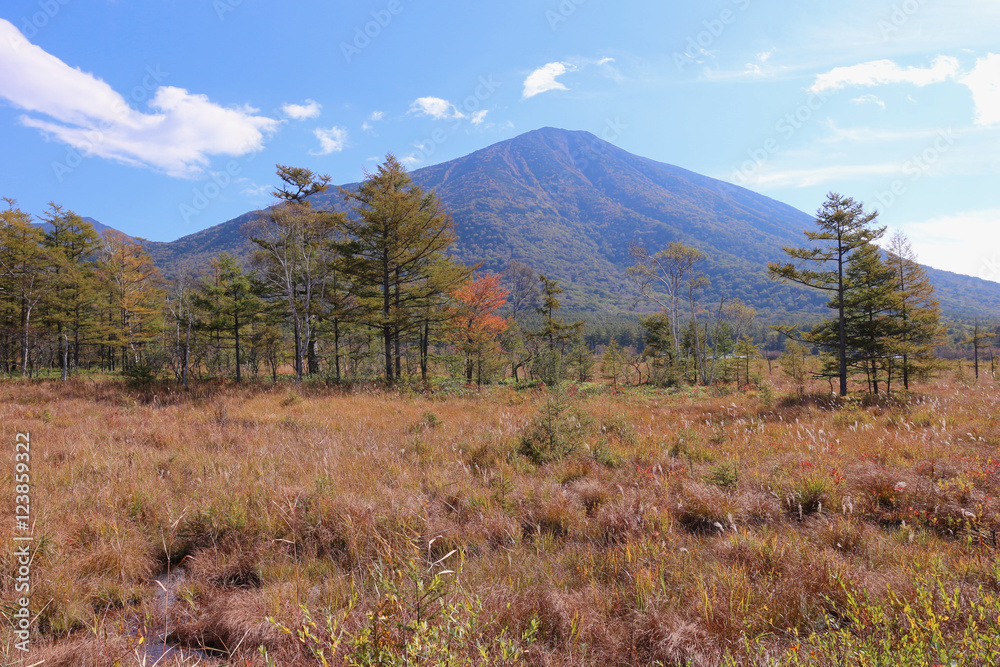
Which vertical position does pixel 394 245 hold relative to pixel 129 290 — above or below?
above

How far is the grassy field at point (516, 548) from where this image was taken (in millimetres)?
2080

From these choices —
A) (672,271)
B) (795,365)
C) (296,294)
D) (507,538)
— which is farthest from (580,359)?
(507,538)

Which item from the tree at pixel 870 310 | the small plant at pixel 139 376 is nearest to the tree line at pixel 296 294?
the small plant at pixel 139 376

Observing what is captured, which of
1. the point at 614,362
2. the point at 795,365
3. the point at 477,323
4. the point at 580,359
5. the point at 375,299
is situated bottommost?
the point at 614,362

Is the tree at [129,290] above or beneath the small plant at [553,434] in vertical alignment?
above

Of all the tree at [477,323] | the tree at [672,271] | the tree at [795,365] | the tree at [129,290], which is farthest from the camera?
the tree at [672,271]

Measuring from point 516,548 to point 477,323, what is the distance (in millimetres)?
24872

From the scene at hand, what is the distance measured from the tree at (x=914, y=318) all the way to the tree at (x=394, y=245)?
698 inches

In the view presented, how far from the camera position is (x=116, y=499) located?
13.3 ft

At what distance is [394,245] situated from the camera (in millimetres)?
17000

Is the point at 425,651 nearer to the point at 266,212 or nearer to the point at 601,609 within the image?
the point at 601,609

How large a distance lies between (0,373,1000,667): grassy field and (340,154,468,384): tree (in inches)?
442

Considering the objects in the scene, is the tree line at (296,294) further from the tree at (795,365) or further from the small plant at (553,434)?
the tree at (795,365)

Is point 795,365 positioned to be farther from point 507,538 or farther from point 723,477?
point 507,538
